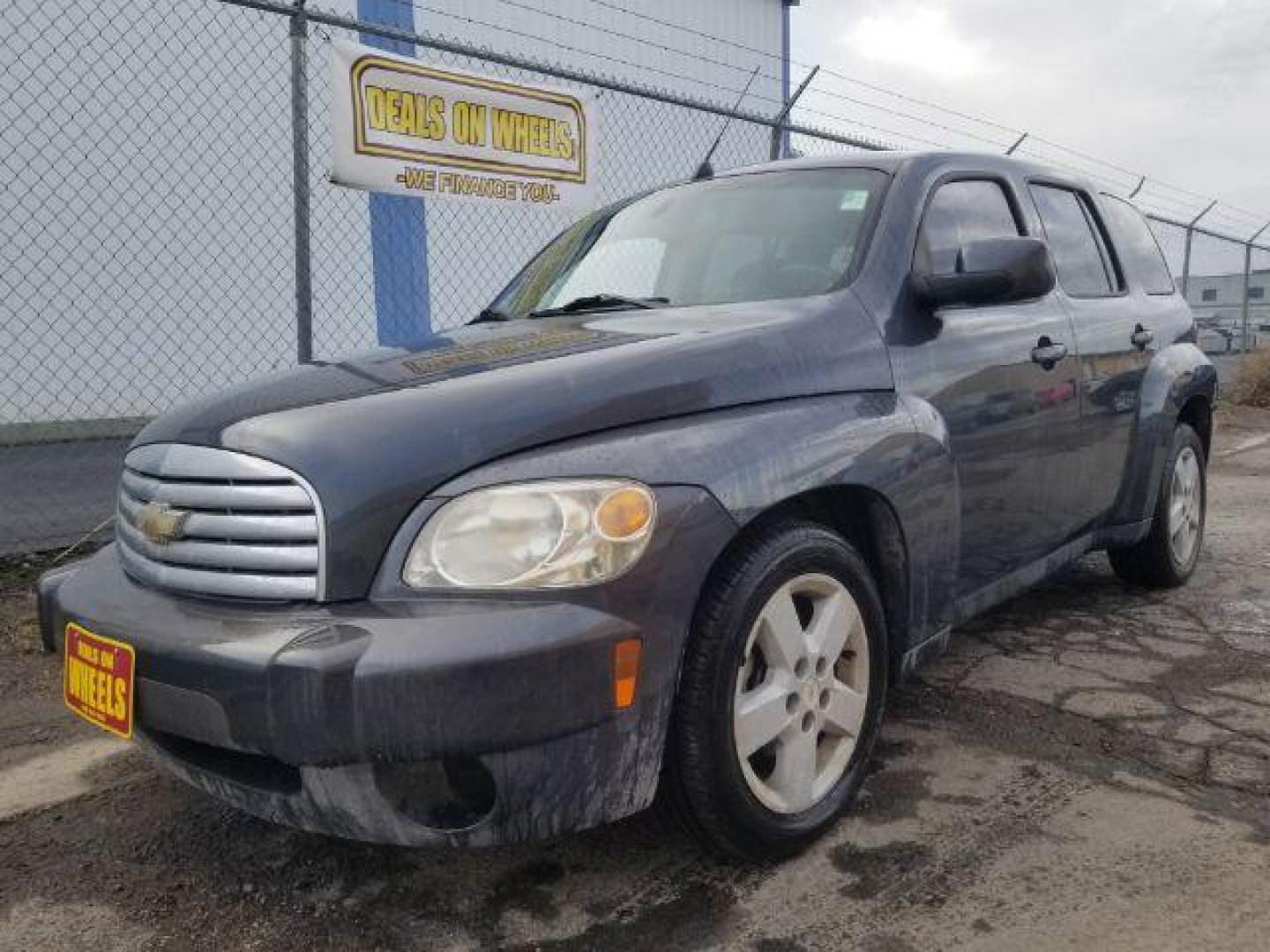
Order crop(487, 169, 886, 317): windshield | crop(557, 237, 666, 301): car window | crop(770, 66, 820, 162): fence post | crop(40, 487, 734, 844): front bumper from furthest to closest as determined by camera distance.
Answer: crop(770, 66, 820, 162): fence post
crop(557, 237, 666, 301): car window
crop(487, 169, 886, 317): windshield
crop(40, 487, 734, 844): front bumper

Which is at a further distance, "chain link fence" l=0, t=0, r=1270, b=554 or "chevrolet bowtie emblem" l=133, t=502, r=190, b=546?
"chain link fence" l=0, t=0, r=1270, b=554

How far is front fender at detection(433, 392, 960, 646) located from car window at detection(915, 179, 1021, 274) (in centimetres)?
55

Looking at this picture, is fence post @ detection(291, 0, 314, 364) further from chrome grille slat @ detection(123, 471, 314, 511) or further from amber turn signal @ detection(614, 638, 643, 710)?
amber turn signal @ detection(614, 638, 643, 710)

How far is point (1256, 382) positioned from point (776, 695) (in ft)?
44.6

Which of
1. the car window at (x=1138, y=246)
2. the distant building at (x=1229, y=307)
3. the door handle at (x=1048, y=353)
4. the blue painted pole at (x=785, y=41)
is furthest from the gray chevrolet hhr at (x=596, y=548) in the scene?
the blue painted pole at (x=785, y=41)

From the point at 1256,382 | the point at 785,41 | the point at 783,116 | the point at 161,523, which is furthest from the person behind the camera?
the point at 785,41

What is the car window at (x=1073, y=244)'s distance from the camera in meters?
3.69

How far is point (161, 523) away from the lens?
214 cm

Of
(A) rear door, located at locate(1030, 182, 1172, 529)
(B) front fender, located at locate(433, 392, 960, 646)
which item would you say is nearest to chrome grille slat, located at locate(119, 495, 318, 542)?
(B) front fender, located at locate(433, 392, 960, 646)

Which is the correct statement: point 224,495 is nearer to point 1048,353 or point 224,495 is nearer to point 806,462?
point 806,462

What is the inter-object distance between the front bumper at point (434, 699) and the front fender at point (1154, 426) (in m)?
2.46

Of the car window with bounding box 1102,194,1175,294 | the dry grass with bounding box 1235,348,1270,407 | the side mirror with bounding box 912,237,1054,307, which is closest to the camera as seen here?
the side mirror with bounding box 912,237,1054,307

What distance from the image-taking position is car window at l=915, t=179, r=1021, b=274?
9.93 feet

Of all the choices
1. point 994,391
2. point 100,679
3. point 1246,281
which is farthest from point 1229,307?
point 100,679
